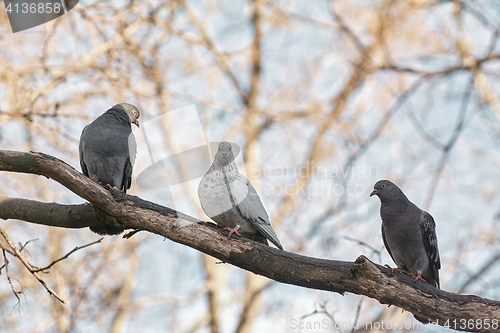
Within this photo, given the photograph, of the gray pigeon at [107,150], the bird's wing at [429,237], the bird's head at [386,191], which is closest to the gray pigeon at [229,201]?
the gray pigeon at [107,150]

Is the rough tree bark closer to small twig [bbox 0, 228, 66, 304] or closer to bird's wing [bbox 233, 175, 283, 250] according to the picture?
small twig [bbox 0, 228, 66, 304]

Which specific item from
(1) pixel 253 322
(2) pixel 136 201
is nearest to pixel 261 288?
(1) pixel 253 322

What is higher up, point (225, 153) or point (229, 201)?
point (225, 153)

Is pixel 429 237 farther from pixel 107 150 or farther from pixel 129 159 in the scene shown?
pixel 107 150

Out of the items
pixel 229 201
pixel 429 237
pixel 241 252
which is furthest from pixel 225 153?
pixel 429 237

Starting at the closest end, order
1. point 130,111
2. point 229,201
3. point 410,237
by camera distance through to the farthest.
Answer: point 229,201 < point 410,237 < point 130,111

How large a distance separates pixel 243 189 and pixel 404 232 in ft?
5.92

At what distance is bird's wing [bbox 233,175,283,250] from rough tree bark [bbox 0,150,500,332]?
2.02 ft

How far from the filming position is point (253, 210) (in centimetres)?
454

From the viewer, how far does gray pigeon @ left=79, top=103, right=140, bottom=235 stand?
5230 mm

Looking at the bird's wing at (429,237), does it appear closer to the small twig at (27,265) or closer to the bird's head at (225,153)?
the bird's head at (225,153)

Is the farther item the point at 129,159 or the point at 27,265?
the point at 129,159

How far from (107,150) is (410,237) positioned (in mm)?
3486

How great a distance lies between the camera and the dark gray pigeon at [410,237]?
4.89 metres
